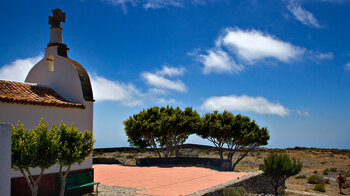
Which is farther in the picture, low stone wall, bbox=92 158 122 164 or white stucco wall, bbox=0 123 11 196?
low stone wall, bbox=92 158 122 164

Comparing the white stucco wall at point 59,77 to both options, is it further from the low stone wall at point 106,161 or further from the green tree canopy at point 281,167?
the low stone wall at point 106,161

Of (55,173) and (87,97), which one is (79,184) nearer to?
(55,173)

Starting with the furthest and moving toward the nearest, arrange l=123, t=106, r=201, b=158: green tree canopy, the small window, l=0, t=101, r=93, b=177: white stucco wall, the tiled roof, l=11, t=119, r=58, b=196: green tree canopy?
l=123, t=106, r=201, b=158: green tree canopy
the small window
the tiled roof
l=0, t=101, r=93, b=177: white stucco wall
l=11, t=119, r=58, b=196: green tree canopy

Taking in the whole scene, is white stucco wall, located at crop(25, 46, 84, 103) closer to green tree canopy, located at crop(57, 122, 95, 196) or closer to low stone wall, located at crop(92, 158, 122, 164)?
green tree canopy, located at crop(57, 122, 95, 196)

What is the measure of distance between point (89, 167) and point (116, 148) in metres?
27.8

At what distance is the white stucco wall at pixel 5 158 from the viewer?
7625 mm

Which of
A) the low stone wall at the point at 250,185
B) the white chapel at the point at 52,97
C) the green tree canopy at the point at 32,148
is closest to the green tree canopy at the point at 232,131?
the low stone wall at the point at 250,185

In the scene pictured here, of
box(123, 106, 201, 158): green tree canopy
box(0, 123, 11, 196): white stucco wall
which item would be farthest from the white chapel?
box(123, 106, 201, 158): green tree canopy

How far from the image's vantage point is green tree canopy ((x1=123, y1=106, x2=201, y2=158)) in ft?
80.9

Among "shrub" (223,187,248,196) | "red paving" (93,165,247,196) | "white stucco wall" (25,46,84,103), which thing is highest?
"white stucco wall" (25,46,84,103)

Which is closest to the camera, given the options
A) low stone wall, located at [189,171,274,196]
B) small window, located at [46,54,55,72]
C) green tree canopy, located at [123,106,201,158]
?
low stone wall, located at [189,171,274,196]

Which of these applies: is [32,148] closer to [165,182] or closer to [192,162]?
[165,182]

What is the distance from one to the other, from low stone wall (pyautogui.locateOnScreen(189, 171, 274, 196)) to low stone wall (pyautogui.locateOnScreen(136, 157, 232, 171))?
3.77 meters

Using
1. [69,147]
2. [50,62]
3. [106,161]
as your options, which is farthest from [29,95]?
[106,161]
